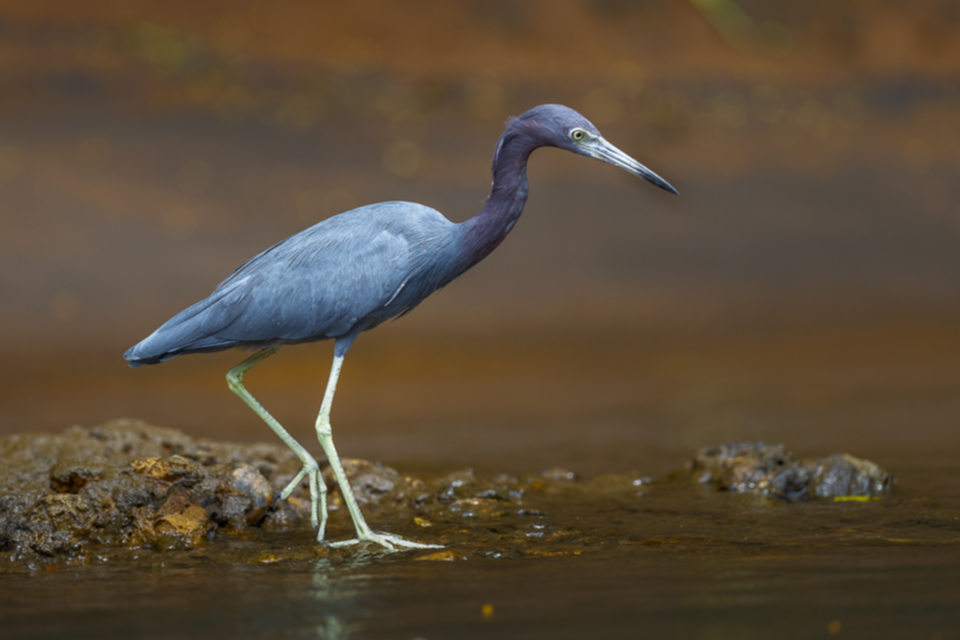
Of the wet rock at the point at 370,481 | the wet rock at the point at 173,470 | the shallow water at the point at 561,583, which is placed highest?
the wet rock at the point at 173,470

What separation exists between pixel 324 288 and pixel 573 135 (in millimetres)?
1949

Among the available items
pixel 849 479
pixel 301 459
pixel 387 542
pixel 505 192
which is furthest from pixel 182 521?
pixel 849 479

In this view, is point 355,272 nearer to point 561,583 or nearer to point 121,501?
point 121,501

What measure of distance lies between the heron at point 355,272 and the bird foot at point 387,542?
9 cm

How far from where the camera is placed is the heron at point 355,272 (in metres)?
6.66

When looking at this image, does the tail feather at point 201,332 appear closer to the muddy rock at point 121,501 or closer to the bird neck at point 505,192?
the muddy rock at point 121,501

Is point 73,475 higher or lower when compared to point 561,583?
higher

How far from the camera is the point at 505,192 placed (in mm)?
6680

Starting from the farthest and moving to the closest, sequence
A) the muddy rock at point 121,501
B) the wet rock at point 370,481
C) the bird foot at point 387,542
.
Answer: the wet rock at point 370,481 → the muddy rock at point 121,501 → the bird foot at point 387,542

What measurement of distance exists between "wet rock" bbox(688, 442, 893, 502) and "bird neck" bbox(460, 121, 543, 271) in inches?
122

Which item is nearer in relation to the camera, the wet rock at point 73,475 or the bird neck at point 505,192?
the bird neck at point 505,192

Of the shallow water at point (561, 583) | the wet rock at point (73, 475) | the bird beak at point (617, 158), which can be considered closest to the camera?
the shallow water at point (561, 583)

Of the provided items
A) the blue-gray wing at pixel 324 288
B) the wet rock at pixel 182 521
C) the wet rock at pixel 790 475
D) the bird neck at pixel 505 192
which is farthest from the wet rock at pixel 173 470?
the wet rock at pixel 790 475

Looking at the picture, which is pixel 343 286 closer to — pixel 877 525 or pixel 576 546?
pixel 576 546
